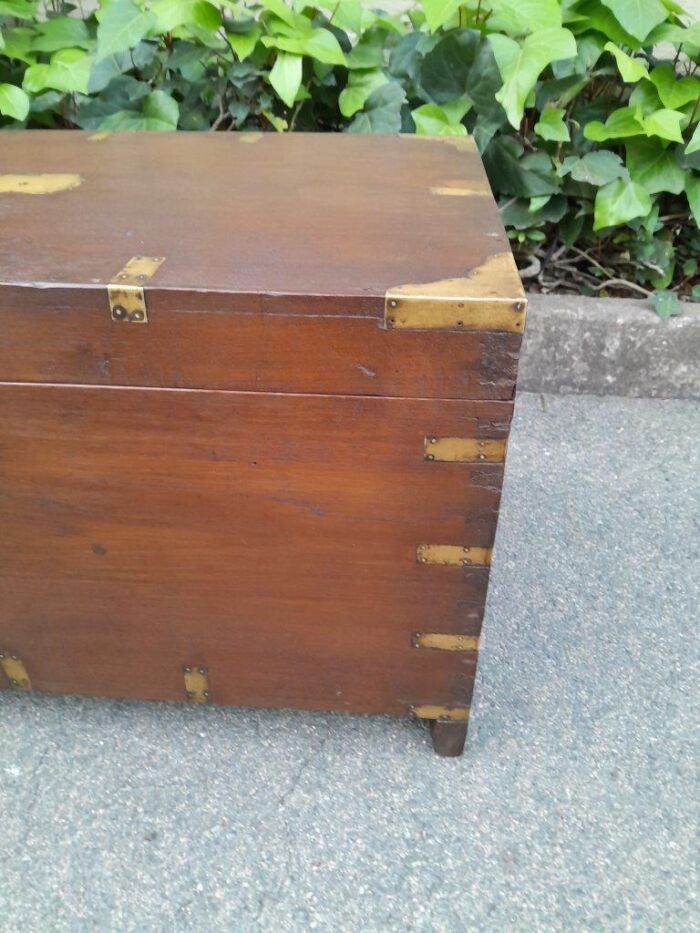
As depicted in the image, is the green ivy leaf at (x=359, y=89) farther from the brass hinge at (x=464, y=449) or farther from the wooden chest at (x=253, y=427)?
the brass hinge at (x=464, y=449)

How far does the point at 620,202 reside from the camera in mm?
1783

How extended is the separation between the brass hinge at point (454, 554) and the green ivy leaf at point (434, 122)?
1.16 meters

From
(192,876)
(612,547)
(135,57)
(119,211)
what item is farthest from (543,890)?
(135,57)

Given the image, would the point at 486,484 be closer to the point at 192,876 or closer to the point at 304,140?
the point at 192,876

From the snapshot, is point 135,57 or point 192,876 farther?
point 135,57

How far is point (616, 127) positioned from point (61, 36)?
1.30 metres

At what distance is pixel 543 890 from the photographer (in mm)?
942

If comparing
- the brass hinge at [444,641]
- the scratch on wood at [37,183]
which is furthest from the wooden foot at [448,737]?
the scratch on wood at [37,183]

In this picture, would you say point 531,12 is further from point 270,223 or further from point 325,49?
point 270,223

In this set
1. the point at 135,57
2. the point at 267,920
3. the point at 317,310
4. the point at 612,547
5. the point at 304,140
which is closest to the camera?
the point at 317,310

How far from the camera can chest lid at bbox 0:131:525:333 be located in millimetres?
765

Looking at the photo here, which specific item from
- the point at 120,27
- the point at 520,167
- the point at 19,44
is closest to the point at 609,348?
the point at 520,167

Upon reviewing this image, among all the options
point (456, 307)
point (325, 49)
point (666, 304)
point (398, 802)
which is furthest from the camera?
point (666, 304)

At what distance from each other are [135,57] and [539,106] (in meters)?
0.95
